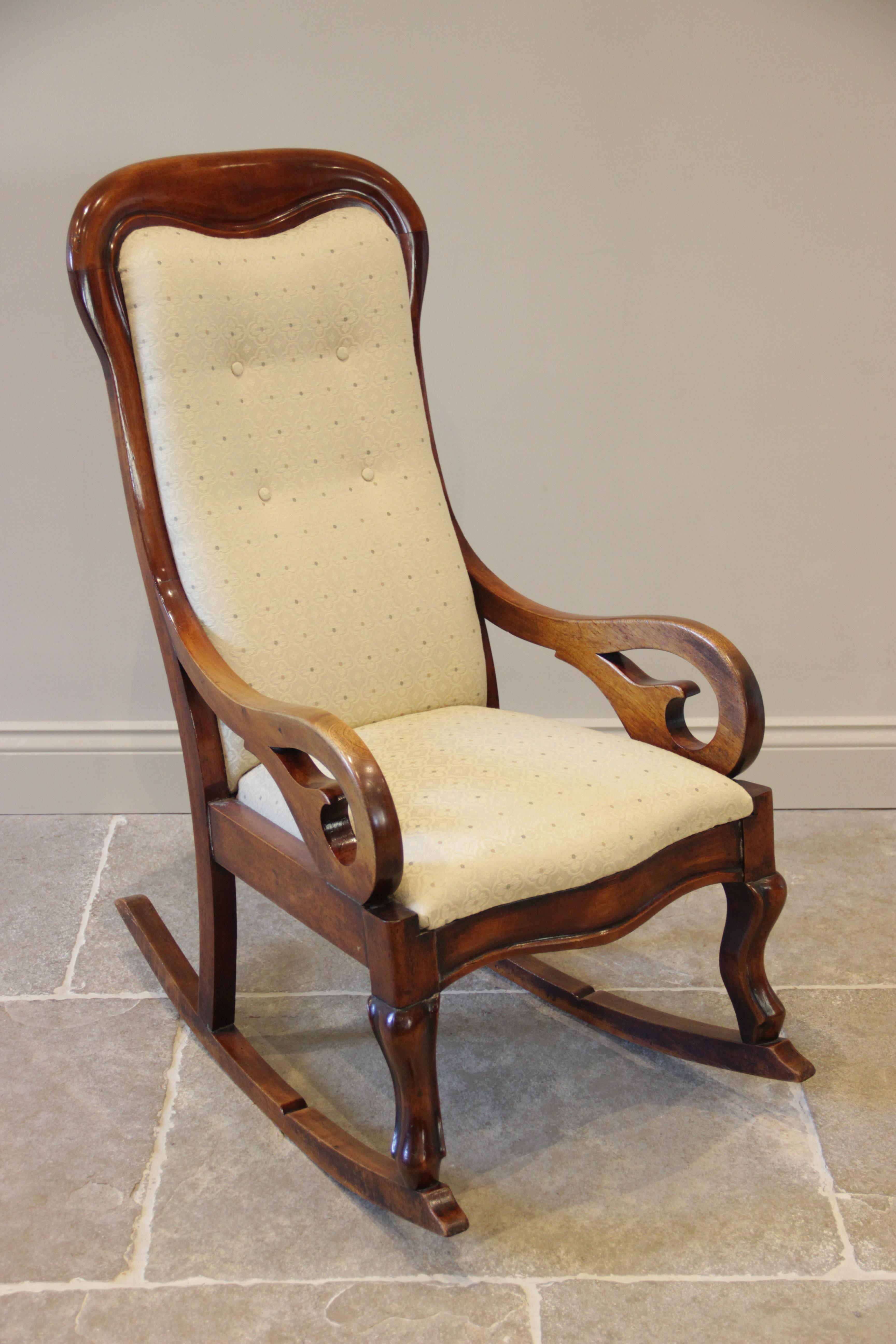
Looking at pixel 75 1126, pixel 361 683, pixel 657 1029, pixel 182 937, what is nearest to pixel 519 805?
pixel 361 683

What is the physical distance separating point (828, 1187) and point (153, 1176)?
0.80 m

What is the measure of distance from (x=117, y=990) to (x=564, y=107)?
5.73 ft

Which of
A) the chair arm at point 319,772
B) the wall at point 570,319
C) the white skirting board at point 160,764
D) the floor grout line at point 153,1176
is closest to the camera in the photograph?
the chair arm at point 319,772

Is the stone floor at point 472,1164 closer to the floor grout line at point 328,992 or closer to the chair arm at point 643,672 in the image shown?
the floor grout line at point 328,992

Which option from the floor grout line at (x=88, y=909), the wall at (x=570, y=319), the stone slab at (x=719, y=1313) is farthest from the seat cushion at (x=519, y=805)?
the wall at (x=570, y=319)

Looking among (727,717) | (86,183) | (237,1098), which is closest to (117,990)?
(237,1098)

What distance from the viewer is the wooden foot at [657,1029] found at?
1516 millimetres

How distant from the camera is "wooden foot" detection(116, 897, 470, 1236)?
126 centimetres

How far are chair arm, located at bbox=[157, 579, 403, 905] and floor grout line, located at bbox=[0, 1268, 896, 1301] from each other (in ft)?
1.37

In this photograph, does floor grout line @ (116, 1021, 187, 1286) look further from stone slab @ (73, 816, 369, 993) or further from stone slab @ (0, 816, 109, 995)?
stone slab @ (0, 816, 109, 995)

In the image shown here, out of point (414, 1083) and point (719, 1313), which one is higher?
point (414, 1083)

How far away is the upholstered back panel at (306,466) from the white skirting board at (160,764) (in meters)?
0.91

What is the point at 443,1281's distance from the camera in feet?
4.12

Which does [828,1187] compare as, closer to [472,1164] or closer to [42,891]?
[472,1164]
